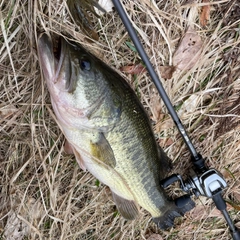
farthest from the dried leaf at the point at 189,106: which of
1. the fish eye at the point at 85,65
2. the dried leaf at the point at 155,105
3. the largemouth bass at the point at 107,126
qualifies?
the fish eye at the point at 85,65

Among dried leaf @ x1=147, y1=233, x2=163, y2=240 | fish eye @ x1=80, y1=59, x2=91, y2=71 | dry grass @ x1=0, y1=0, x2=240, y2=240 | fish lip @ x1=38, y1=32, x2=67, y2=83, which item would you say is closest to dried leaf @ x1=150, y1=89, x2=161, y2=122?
dry grass @ x1=0, y1=0, x2=240, y2=240

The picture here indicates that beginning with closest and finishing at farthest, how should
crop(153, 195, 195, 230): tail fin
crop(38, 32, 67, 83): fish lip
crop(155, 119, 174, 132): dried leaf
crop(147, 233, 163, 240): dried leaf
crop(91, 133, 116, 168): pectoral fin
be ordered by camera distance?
crop(38, 32, 67, 83): fish lip, crop(91, 133, 116, 168): pectoral fin, crop(153, 195, 195, 230): tail fin, crop(155, 119, 174, 132): dried leaf, crop(147, 233, 163, 240): dried leaf

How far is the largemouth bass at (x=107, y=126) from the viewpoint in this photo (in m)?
1.41

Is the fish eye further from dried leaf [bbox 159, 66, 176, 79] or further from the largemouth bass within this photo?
dried leaf [bbox 159, 66, 176, 79]

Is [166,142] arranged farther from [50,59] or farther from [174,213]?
[50,59]

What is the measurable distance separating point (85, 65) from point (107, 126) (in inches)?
11.8

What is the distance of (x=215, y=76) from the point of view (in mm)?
1966

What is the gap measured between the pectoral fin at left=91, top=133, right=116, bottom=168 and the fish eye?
31 cm

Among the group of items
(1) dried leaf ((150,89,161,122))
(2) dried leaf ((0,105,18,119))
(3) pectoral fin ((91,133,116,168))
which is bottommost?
(1) dried leaf ((150,89,161,122))

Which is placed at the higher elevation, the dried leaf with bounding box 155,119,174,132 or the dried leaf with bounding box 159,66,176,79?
the dried leaf with bounding box 159,66,176,79

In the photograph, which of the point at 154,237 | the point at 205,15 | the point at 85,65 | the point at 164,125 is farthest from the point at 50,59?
the point at 154,237

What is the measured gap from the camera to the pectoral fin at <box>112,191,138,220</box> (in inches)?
75.0

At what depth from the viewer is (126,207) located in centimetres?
192

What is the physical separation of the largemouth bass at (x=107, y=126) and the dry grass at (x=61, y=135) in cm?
27
